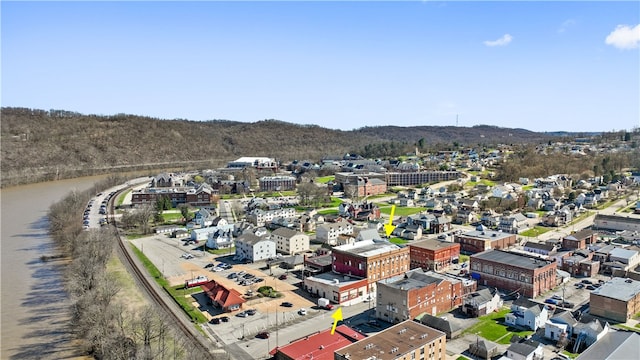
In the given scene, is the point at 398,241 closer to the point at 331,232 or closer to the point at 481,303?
the point at 331,232

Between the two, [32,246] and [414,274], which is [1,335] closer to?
[32,246]

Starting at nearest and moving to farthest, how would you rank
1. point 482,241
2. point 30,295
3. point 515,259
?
point 30,295 < point 515,259 < point 482,241

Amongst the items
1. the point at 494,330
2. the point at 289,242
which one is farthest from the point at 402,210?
the point at 494,330

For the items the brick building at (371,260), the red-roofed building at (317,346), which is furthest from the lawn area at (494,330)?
the brick building at (371,260)

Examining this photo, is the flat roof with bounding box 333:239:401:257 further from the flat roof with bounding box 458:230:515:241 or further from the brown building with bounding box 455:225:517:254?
the flat roof with bounding box 458:230:515:241

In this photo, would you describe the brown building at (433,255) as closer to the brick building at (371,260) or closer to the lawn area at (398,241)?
the brick building at (371,260)

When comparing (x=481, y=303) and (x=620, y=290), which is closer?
(x=481, y=303)

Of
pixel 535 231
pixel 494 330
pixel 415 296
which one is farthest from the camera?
pixel 535 231

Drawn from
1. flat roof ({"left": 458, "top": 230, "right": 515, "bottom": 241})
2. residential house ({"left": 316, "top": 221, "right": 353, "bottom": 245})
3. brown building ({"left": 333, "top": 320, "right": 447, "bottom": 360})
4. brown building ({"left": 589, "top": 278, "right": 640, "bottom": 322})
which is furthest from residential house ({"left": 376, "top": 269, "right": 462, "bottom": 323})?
residential house ({"left": 316, "top": 221, "right": 353, "bottom": 245})
